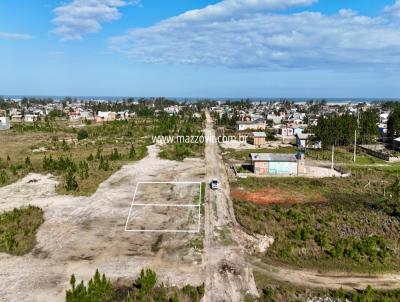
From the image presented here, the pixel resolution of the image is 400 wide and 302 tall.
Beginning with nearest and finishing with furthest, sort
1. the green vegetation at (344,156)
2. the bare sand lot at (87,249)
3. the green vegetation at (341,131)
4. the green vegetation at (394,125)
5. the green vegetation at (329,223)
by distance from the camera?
the bare sand lot at (87,249), the green vegetation at (329,223), the green vegetation at (344,156), the green vegetation at (341,131), the green vegetation at (394,125)

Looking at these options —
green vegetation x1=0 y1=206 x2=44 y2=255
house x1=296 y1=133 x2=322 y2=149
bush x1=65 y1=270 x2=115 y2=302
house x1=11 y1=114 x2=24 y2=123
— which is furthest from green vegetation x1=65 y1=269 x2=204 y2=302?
house x1=11 y1=114 x2=24 y2=123

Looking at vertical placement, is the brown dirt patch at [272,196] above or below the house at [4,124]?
below

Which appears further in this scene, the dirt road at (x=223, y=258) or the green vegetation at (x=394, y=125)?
the green vegetation at (x=394, y=125)

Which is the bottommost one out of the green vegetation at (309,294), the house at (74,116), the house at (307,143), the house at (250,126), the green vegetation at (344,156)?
the green vegetation at (309,294)

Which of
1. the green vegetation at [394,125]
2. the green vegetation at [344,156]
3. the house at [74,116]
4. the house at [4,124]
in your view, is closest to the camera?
the green vegetation at [344,156]

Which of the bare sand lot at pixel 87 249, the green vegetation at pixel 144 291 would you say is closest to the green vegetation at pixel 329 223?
the bare sand lot at pixel 87 249

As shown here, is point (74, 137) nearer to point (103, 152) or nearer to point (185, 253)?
point (103, 152)

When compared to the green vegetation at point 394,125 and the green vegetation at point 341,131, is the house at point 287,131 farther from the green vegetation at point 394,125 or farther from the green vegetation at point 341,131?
the green vegetation at point 394,125
